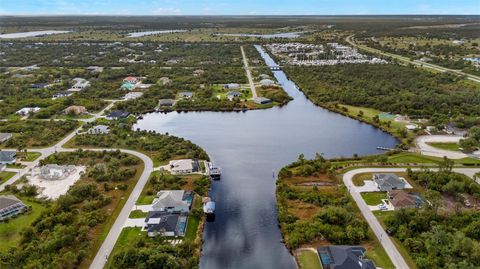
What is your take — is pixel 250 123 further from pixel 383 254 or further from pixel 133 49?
pixel 133 49

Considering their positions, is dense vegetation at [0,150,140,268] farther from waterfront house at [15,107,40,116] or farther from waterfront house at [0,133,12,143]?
waterfront house at [15,107,40,116]

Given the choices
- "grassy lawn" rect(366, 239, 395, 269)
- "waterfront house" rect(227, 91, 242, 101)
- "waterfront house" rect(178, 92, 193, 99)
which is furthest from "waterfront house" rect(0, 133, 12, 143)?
"grassy lawn" rect(366, 239, 395, 269)

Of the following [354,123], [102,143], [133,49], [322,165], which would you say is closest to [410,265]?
[322,165]

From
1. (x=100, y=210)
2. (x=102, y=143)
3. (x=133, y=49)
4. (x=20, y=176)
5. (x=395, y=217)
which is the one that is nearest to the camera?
(x=395, y=217)

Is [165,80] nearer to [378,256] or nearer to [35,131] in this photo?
[35,131]

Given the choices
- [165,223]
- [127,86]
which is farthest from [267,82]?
[165,223]

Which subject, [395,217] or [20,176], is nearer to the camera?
[395,217]
